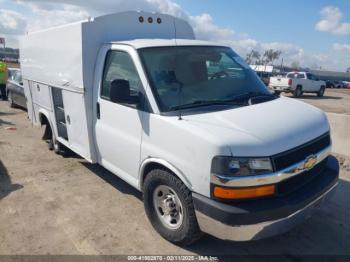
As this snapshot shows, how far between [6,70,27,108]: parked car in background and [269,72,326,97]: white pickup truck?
17201mm

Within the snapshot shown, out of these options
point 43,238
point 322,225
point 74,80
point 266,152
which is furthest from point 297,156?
point 74,80

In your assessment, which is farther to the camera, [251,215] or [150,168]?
[150,168]

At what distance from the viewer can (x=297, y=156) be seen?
3.18 m

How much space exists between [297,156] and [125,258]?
204cm

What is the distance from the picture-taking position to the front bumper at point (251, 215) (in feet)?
9.45

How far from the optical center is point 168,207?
143 inches

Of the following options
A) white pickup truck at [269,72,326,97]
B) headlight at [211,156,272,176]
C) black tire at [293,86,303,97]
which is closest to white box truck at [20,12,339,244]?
headlight at [211,156,272,176]

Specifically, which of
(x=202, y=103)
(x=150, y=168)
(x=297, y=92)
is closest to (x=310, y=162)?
(x=202, y=103)

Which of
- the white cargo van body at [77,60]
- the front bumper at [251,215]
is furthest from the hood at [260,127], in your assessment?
the white cargo van body at [77,60]

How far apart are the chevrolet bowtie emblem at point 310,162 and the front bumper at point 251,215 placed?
0.26m

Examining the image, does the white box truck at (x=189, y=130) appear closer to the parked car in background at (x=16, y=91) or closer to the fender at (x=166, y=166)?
the fender at (x=166, y=166)

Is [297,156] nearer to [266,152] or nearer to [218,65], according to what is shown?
[266,152]

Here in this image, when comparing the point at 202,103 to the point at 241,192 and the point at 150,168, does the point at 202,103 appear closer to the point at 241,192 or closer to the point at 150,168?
the point at 150,168

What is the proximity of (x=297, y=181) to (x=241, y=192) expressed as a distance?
718mm
